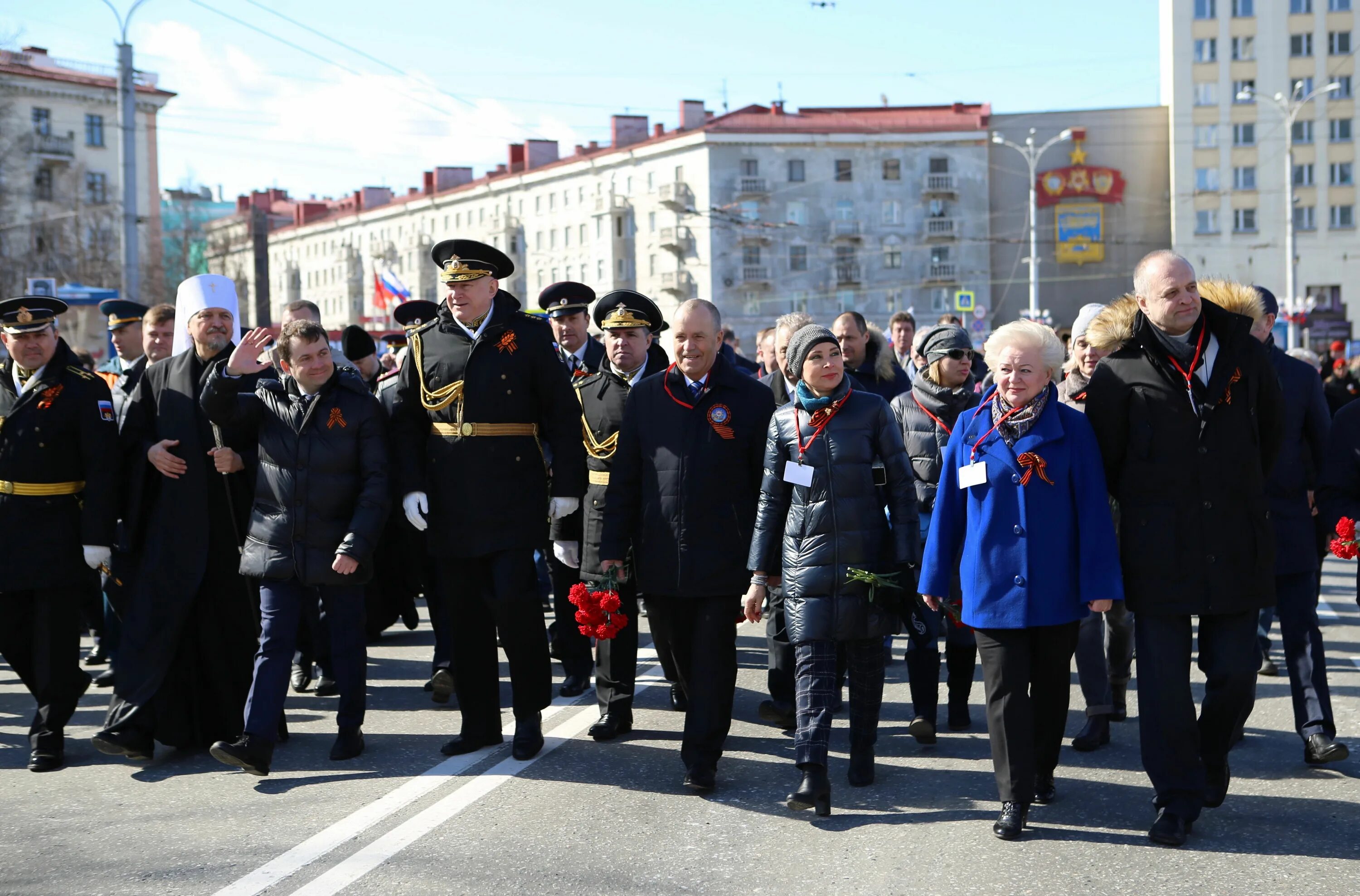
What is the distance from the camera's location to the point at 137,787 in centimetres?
687

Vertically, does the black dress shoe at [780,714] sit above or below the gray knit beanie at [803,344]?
below

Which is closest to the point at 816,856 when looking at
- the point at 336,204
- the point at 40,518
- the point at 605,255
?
the point at 40,518

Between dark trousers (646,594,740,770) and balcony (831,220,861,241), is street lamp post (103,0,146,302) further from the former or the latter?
balcony (831,220,861,241)

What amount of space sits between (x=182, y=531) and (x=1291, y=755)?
18.2 ft

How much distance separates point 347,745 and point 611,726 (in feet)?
4.38

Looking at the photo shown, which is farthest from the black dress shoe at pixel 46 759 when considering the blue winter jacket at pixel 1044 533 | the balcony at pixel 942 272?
the balcony at pixel 942 272

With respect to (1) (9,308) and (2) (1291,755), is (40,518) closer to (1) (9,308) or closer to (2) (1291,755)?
(1) (9,308)

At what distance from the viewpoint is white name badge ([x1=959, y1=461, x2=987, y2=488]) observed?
604cm

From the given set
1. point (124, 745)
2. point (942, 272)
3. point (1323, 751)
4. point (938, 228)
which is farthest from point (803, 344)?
point (938, 228)

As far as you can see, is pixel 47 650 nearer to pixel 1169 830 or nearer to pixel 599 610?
pixel 599 610

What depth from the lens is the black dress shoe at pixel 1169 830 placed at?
572 centimetres

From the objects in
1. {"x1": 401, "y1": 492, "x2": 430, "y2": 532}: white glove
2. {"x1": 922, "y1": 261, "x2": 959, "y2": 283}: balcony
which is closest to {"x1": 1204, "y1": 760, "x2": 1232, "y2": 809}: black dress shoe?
{"x1": 401, "y1": 492, "x2": 430, "y2": 532}: white glove

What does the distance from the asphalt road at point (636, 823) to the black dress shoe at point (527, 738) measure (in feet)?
0.39

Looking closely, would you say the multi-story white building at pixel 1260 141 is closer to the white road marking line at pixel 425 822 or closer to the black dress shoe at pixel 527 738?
the white road marking line at pixel 425 822
